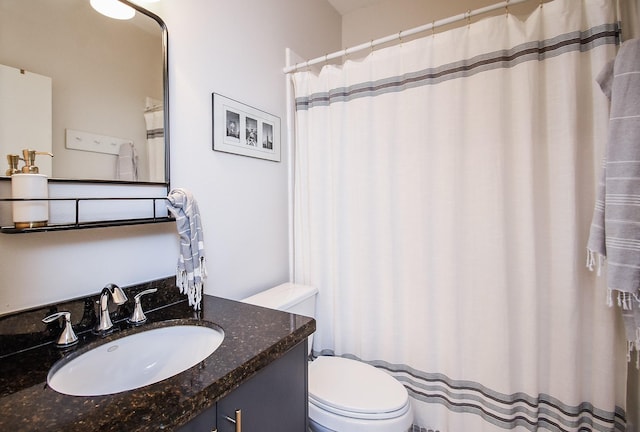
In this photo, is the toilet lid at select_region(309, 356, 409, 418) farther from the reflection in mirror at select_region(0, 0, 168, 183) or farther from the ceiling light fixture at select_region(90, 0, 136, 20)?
the ceiling light fixture at select_region(90, 0, 136, 20)

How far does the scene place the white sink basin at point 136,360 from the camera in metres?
0.74

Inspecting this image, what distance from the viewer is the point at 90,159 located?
0.94m

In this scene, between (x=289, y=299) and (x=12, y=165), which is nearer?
(x=12, y=165)

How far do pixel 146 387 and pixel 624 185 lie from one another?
57.6 inches

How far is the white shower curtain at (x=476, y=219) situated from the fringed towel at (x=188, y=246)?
0.77m

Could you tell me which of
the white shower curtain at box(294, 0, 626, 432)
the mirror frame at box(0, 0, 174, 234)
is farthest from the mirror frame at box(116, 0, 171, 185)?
the white shower curtain at box(294, 0, 626, 432)

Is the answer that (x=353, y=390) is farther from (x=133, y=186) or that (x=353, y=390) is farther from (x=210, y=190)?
(x=133, y=186)

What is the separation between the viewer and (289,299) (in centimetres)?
149

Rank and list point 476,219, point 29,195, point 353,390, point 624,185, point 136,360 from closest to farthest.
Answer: point 29,195, point 136,360, point 624,185, point 353,390, point 476,219

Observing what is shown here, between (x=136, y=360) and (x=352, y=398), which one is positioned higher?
(x=136, y=360)

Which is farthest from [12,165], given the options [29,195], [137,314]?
[137,314]

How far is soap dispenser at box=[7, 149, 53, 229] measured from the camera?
0.76 meters

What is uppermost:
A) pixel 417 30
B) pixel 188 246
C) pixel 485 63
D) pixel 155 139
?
pixel 417 30

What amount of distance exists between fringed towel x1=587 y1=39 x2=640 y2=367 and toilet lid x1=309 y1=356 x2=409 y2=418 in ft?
2.80
